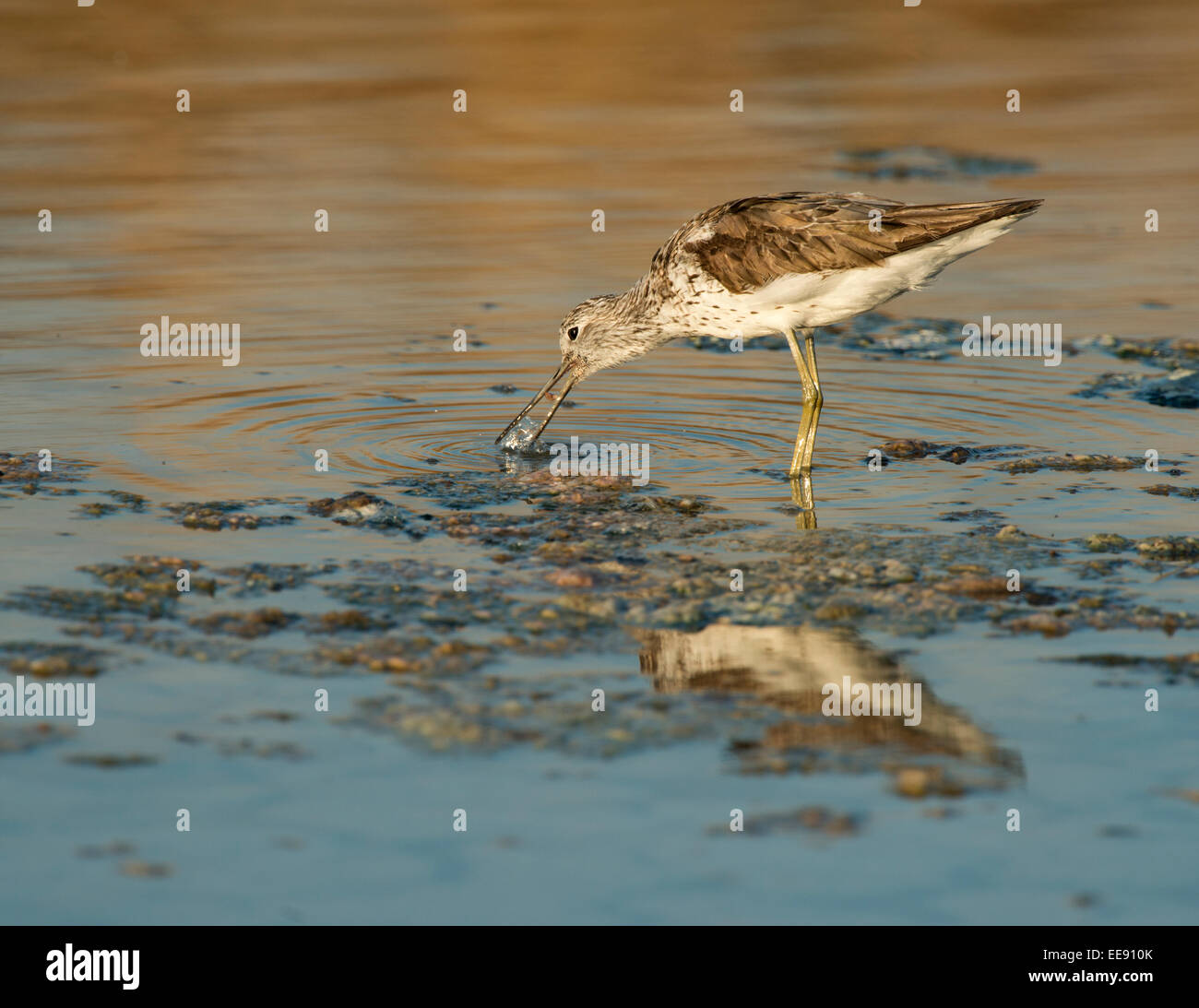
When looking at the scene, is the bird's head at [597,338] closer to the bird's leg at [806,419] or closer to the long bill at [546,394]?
the long bill at [546,394]

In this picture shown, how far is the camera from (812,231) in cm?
838

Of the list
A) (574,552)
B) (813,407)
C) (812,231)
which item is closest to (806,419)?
(813,407)

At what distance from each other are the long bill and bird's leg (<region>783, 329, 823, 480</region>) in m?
1.40

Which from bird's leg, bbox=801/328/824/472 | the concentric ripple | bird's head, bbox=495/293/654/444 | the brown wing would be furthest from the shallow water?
the brown wing

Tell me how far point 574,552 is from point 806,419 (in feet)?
6.93

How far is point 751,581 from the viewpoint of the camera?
6.48 meters

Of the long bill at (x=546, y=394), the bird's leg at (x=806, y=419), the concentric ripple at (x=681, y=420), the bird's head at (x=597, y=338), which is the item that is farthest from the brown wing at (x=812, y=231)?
the long bill at (x=546, y=394)

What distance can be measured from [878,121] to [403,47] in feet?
26.7

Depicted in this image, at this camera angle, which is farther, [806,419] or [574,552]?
[806,419]

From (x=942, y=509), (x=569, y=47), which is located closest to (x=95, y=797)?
(x=942, y=509)

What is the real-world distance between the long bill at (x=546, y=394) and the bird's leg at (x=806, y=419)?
1405mm

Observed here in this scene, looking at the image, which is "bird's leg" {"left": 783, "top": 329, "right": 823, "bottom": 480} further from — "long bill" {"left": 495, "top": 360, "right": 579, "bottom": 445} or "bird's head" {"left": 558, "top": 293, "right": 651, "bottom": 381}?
"long bill" {"left": 495, "top": 360, "right": 579, "bottom": 445}

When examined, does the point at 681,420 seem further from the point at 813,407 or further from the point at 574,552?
the point at 574,552

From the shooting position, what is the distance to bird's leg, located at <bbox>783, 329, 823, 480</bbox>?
8289mm
